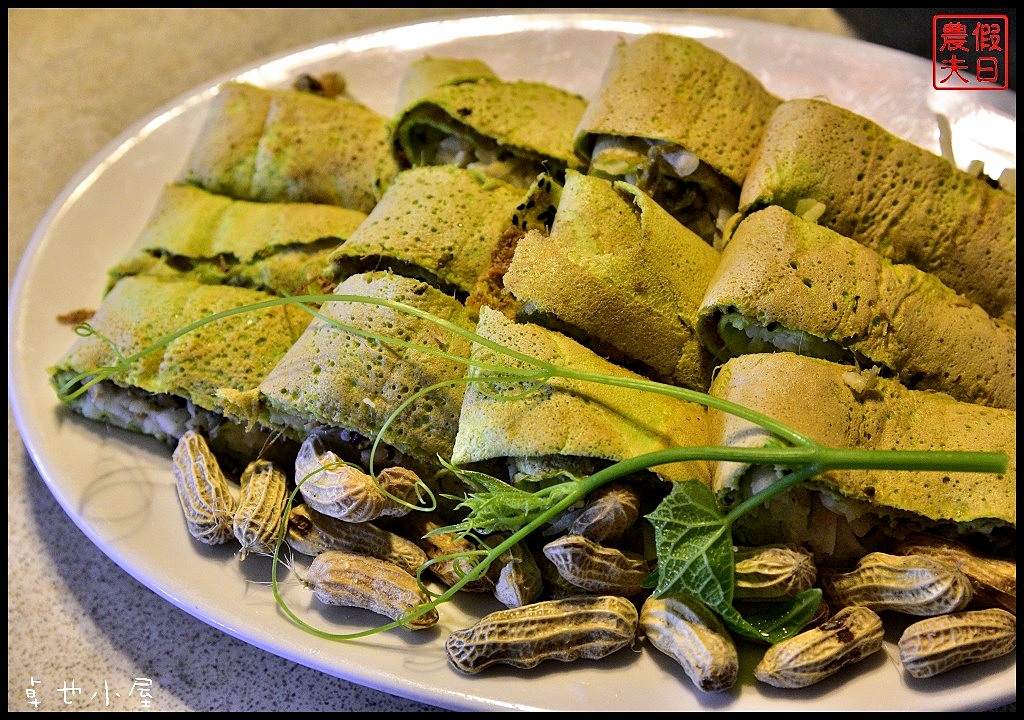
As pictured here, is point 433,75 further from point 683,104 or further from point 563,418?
point 563,418

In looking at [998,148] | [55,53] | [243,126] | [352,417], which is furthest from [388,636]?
[55,53]

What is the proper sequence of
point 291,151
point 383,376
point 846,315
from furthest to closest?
point 291,151 → point 383,376 → point 846,315

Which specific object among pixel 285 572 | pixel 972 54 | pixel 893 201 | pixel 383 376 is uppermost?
pixel 972 54

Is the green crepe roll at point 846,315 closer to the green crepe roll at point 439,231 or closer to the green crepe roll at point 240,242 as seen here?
the green crepe roll at point 439,231

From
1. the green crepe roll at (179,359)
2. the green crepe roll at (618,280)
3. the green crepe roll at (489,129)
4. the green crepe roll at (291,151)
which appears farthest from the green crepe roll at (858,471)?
the green crepe roll at (291,151)

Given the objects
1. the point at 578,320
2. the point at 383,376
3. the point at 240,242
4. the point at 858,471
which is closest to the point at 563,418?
the point at 578,320

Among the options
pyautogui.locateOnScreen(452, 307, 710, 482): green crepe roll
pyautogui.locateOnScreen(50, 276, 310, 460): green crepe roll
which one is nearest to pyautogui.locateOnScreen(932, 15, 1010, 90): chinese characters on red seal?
pyautogui.locateOnScreen(452, 307, 710, 482): green crepe roll
